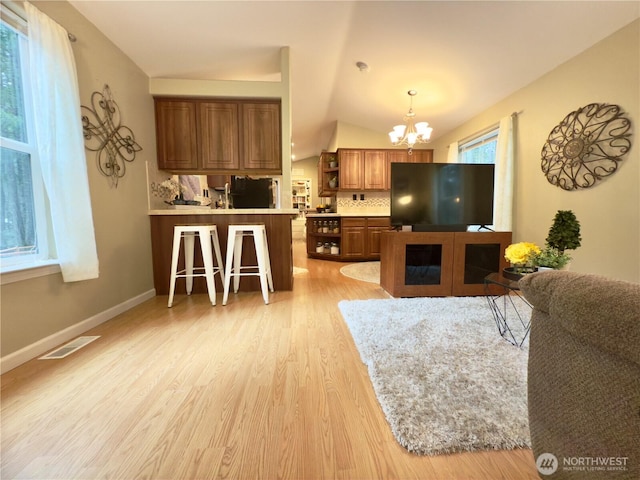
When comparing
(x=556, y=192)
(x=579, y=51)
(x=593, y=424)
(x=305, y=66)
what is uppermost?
(x=305, y=66)

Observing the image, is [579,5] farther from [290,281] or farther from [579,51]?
[290,281]

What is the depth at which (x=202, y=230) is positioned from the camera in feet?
7.63

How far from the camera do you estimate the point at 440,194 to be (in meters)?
2.78

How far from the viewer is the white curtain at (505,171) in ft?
9.87

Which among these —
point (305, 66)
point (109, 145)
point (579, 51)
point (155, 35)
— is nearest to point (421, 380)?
point (109, 145)

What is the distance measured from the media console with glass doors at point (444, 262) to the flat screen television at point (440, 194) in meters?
0.24

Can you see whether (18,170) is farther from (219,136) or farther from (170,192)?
(219,136)

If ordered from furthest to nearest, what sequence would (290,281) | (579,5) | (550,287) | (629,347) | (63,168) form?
1. (290,281)
2. (579,5)
3. (63,168)
4. (550,287)
5. (629,347)

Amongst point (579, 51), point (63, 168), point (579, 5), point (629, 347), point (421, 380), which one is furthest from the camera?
point (579, 51)

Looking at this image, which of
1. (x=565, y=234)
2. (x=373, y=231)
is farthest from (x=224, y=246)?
(x=565, y=234)

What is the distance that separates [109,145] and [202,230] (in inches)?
39.8

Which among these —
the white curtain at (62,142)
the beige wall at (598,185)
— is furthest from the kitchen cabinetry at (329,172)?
the white curtain at (62,142)

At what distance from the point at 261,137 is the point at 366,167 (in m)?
2.59

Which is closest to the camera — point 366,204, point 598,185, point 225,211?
point 598,185
